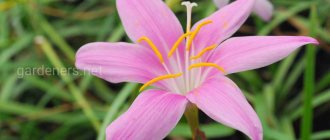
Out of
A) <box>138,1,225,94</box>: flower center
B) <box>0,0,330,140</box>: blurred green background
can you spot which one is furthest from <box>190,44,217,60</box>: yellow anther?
<box>0,0,330,140</box>: blurred green background

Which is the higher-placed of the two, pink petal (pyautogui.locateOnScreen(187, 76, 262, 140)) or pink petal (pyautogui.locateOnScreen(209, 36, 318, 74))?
pink petal (pyautogui.locateOnScreen(209, 36, 318, 74))

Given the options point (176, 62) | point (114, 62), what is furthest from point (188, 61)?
point (114, 62)

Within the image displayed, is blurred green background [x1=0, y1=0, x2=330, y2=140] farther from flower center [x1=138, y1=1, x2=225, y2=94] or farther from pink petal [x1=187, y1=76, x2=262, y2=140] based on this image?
pink petal [x1=187, y1=76, x2=262, y2=140]

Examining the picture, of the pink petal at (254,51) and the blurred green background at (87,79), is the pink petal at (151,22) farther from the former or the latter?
the blurred green background at (87,79)

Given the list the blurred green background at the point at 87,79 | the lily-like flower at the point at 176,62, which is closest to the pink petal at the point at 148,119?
the lily-like flower at the point at 176,62

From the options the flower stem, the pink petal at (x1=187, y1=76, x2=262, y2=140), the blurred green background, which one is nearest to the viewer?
the pink petal at (x1=187, y1=76, x2=262, y2=140)

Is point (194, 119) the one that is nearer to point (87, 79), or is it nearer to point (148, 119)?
point (148, 119)

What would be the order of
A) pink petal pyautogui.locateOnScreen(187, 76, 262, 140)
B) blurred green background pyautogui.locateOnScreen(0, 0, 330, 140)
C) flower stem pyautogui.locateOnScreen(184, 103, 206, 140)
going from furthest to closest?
blurred green background pyautogui.locateOnScreen(0, 0, 330, 140) < flower stem pyautogui.locateOnScreen(184, 103, 206, 140) < pink petal pyautogui.locateOnScreen(187, 76, 262, 140)
